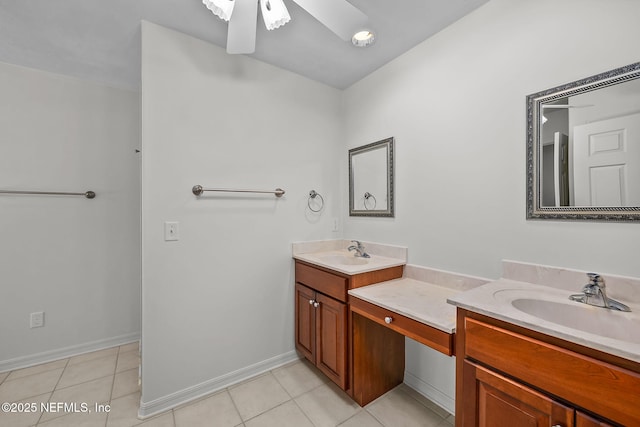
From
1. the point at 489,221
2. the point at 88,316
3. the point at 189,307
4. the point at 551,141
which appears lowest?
the point at 88,316

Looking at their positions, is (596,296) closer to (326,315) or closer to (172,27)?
(326,315)

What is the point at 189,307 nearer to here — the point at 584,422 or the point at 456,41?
the point at 584,422

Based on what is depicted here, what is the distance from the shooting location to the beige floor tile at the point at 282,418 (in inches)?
58.4

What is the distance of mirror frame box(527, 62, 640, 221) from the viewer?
1032 millimetres

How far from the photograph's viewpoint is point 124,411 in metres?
1.57

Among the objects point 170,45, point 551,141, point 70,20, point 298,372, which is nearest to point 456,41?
point 551,141

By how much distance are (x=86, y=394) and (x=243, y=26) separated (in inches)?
96.5

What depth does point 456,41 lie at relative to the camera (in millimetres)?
1559

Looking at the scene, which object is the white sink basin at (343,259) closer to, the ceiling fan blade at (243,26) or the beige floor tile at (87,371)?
the ceiling fan blade at (243,26)

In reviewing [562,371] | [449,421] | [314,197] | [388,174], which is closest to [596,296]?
[562,371]

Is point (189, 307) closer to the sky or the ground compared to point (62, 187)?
closer to the ground

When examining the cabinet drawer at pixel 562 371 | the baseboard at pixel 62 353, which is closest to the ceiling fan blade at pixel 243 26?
the cabinet drawer at pixel 562 371

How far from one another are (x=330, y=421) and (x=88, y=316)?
2186 mm

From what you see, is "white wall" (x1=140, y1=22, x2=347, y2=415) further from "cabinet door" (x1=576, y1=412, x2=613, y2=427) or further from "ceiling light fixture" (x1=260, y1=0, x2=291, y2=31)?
"cabinet door" (x1=576, y1=412, x2=613, y2=427)
